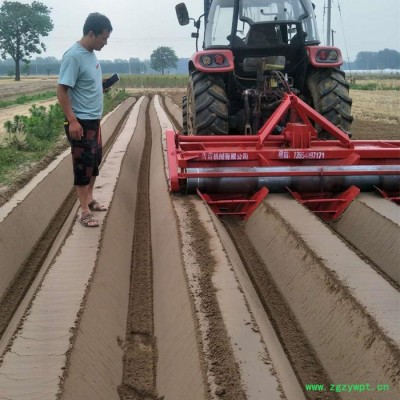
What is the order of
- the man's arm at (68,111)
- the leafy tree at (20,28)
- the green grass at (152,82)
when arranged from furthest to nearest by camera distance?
the leafy tree at (20,28) < the green grass at (152,82) < the man's arm at (68,111)

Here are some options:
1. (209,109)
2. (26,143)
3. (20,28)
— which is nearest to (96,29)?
(209,109)

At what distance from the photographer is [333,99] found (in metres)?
5.26

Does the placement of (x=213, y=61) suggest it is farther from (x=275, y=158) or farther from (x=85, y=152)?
(x=85, y=152)

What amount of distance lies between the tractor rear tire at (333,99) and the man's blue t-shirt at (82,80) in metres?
2.45

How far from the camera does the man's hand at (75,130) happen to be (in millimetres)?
3693

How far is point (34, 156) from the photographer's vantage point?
6926 mm

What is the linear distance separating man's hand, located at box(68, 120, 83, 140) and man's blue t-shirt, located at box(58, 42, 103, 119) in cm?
16

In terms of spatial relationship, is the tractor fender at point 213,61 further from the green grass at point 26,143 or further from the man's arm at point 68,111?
the green grass at point 26,143

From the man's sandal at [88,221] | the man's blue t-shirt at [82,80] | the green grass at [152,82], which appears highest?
the green grass at [152,82]

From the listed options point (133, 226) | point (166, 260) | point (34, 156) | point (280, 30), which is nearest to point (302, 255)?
point (166, 260)

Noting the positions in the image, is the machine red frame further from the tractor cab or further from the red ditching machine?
the tractor cab

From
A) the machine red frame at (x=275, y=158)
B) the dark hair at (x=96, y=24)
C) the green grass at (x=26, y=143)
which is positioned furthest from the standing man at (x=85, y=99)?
the green grass at (x=26, y=143)

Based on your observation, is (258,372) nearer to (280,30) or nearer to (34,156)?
(280,30)

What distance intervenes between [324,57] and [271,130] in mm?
1398
